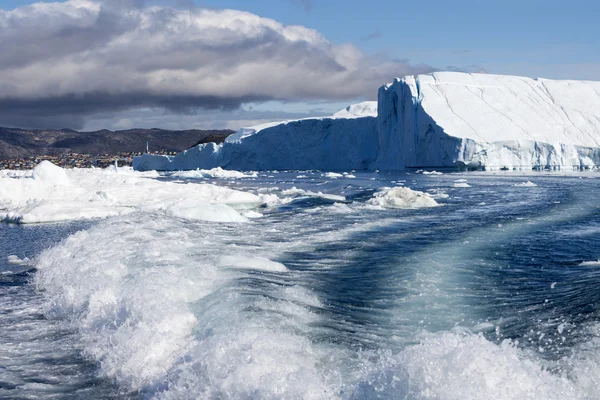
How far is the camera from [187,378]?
11.6 feet

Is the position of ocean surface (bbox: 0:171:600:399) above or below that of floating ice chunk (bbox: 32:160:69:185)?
below

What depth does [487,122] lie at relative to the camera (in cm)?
3516

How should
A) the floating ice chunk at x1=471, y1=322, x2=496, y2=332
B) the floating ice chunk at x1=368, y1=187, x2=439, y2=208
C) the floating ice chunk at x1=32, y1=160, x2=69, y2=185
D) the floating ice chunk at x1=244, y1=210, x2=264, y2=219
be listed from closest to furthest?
the floating ice chunk at x1=471, y1=322, x2=496, y2=332
the floating ice chunk at x1=244, y1=210, x2=264, y2=219
the floating ice chunk at x1=368, y1=187, x2=439, y2=208
the floating ice chunk at x1=32, y1=160, x2=69, y2=185

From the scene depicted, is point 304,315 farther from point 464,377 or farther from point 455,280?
point 455,280

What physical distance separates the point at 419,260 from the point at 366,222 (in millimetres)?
4581

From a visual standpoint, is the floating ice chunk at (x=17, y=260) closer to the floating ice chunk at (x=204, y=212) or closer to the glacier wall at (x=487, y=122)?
the floating ice chunk at (x=204, y=212)

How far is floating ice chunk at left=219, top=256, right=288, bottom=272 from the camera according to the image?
24.0 ft

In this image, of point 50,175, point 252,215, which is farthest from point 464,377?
point 50,175

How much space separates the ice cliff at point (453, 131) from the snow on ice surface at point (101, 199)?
20.5 meters

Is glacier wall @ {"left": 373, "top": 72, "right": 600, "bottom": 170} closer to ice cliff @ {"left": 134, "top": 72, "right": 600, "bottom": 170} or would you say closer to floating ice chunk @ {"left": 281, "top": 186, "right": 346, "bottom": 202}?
ice cliff @ {"left": 134, "top": 72, "right": 600, "bottom": 170}

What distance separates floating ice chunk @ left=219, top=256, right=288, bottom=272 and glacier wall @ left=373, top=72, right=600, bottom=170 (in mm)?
27999

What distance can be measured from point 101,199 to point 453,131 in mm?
23151

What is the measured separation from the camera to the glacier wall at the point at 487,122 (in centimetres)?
3412

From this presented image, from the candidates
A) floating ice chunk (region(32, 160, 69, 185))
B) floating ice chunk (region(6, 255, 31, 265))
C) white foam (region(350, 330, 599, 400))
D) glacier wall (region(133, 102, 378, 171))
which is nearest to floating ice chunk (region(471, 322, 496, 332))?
white foam (region(350, 330, 599, 400))
